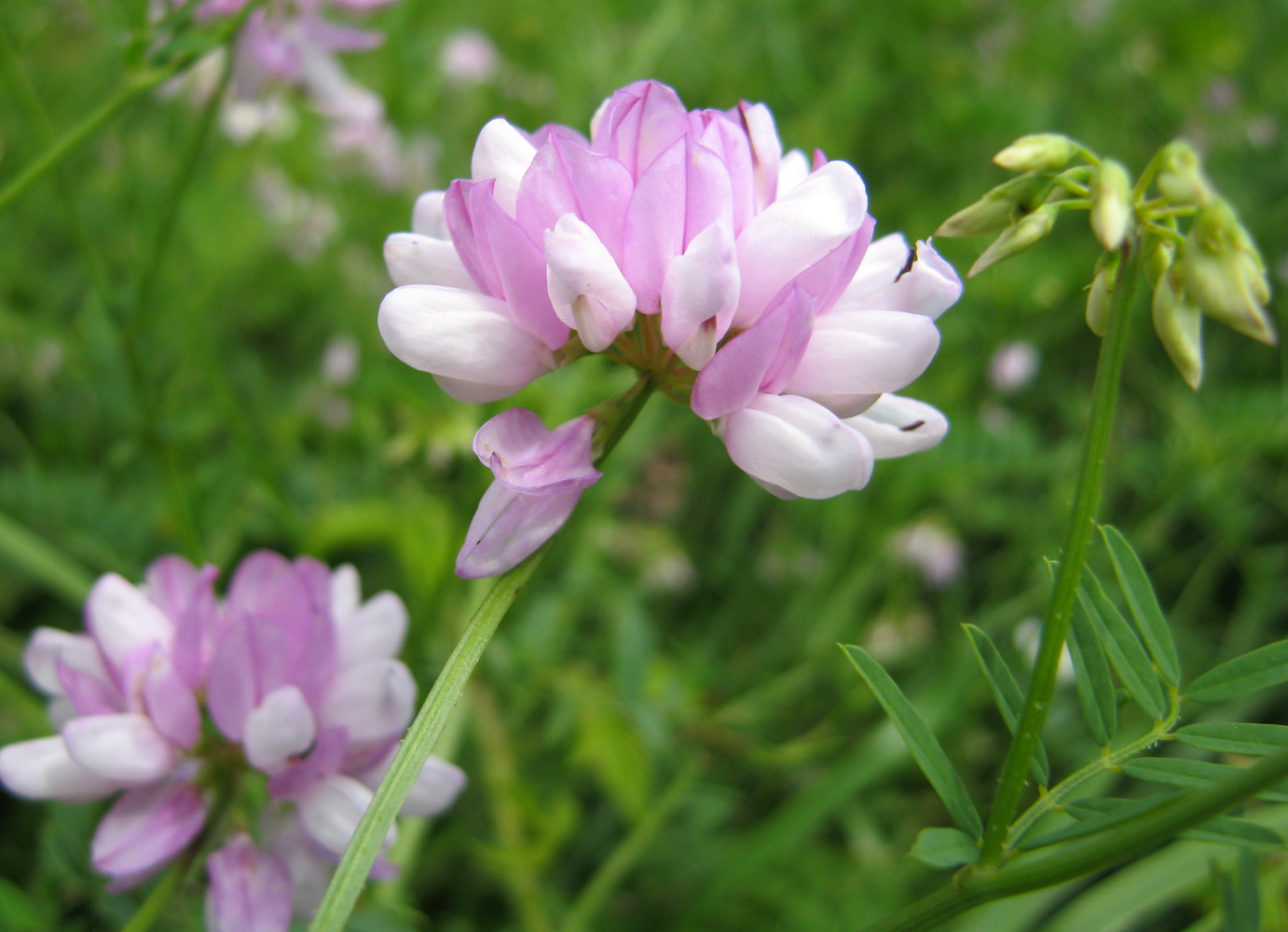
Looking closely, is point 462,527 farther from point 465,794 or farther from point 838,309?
point 465,794

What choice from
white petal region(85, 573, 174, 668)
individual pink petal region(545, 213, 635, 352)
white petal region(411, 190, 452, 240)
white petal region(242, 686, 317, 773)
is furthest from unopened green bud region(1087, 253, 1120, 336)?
white petal region(85, 573, 174, 668)

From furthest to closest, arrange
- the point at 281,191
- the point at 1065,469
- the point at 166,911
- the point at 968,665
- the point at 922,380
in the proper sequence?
the point at 281,191 → the point at 922,380 → the point at 1065,469 → the point at 968,665 → the point at 166,911

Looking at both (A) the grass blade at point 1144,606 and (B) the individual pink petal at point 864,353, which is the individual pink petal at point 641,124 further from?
(A) the grass blade at point 1144,606

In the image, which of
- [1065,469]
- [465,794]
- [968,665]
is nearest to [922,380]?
[1065,469]

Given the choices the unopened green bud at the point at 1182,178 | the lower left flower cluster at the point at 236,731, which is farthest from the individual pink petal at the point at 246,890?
the unopened green bud at the point at 1182,178

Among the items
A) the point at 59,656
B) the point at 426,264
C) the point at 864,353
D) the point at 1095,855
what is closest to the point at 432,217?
the point at 426,264

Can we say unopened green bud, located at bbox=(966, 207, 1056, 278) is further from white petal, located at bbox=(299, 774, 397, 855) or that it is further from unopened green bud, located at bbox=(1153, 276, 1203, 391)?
white petal, located at bbox=(299, 774, 397, 855)
